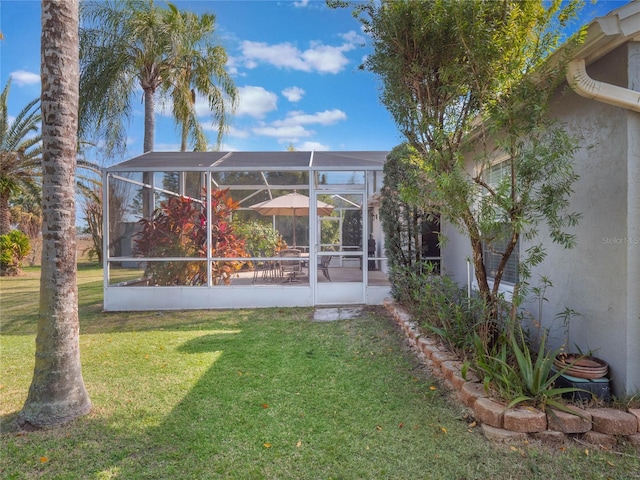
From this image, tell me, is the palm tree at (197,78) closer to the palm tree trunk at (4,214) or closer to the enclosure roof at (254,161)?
the enclosure roof at (254,161)

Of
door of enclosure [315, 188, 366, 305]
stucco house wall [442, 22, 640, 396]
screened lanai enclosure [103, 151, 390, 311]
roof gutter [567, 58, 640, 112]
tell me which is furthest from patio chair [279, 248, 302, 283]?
roof gutter [567, 58, 640, 112]

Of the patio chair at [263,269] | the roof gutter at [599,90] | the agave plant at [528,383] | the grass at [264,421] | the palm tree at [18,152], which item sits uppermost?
the palm tree at [18,152]

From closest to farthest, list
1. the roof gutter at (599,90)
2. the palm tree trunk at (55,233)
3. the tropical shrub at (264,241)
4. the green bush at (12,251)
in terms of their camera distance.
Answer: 1. the roof gutter at (599,90)
2. the palm tree trunk at (55,233)
3. the tropical shrub at (264,241)
4. the green bush at (12,251)

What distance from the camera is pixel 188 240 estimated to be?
843 cm

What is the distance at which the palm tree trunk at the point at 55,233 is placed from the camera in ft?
10.8

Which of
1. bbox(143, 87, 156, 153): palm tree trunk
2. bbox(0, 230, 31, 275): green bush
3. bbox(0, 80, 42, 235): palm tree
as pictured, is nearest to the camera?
bbox(143, 87, 156, 153): palm tree trunk

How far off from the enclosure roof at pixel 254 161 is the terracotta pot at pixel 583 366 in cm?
568

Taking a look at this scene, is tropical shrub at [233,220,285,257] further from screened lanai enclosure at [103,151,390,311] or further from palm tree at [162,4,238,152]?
palm tree at [162,4,238,152]

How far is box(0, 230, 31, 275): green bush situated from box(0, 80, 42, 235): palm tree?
80cm

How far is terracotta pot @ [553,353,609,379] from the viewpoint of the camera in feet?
10.6

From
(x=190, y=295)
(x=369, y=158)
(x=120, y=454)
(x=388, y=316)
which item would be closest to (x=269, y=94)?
(x=369, y=158)

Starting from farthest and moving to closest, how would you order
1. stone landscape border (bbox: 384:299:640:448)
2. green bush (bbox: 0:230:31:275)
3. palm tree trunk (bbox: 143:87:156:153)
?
green bush (bbox: 0:230:31:275), palm tree trunk (bbox: 143:87:156:153), stone landscape border (bbox: 384:299:640:448)

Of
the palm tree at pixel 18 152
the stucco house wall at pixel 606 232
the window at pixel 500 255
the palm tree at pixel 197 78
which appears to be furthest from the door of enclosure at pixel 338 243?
the palm tree at pixel 18 152

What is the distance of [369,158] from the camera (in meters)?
8.92
